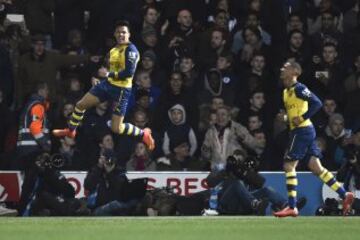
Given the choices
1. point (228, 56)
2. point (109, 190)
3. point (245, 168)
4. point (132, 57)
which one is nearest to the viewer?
point (132, 57)

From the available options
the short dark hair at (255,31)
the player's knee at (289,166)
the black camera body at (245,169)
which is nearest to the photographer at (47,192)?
the black camera body at (245,169)

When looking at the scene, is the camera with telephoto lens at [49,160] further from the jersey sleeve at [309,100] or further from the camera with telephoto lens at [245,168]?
the jersey sleeve at [309,100]

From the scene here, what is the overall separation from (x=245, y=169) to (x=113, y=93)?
2755 mm

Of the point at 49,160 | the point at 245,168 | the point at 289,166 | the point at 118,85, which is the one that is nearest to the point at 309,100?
the point at 289,166

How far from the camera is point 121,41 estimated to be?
16.9 metres

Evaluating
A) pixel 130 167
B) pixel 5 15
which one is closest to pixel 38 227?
pixel 130 167

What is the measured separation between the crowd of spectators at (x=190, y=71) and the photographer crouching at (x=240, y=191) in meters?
0.79

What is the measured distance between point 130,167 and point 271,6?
469cm

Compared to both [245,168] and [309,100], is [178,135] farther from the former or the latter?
[309,100]

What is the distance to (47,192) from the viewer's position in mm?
18219

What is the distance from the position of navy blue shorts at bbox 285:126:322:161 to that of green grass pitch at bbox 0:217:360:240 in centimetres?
93

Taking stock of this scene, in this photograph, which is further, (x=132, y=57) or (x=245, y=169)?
(x=245, y=169)

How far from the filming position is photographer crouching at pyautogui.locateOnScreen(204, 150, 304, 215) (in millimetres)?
18312

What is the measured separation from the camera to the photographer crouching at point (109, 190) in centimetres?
1817
